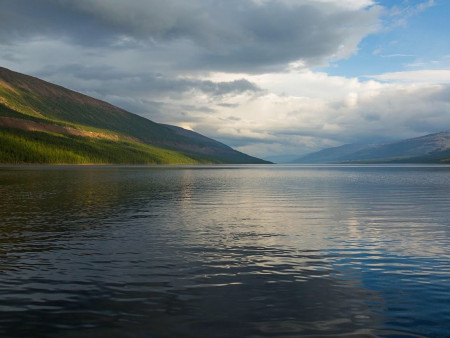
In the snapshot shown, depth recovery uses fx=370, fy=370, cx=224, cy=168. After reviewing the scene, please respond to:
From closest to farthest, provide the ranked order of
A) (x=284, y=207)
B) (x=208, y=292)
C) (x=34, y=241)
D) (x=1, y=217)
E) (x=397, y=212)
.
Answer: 1. (x=208, y=292)
2. (x=34, y=241)
3. (x=1, y=217)
4. (x=397, y=212)
5. (x=284, y=207)

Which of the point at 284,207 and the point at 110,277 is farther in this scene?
the point at 284,207

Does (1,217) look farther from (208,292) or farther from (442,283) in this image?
(442,283)

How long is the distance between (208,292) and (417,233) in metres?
24.0

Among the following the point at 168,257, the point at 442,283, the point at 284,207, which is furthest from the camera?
the point at 284,207

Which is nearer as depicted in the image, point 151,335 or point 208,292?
point 151,335

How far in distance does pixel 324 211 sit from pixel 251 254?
2568cm

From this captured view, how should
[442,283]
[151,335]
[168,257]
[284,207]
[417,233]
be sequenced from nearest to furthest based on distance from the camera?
[151,335] → [442,283] → [168,257] → [417,233] → [284,207]

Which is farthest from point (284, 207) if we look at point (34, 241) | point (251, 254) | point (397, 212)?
point (34, 241)

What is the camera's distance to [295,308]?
1617 centimetres

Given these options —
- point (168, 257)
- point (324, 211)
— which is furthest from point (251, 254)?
point (324, 211)

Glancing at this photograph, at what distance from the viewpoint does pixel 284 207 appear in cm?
5369

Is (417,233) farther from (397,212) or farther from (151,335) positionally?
(151,335)

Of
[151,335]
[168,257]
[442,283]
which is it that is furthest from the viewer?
[168,257]

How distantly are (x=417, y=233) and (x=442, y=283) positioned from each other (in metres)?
15.5
